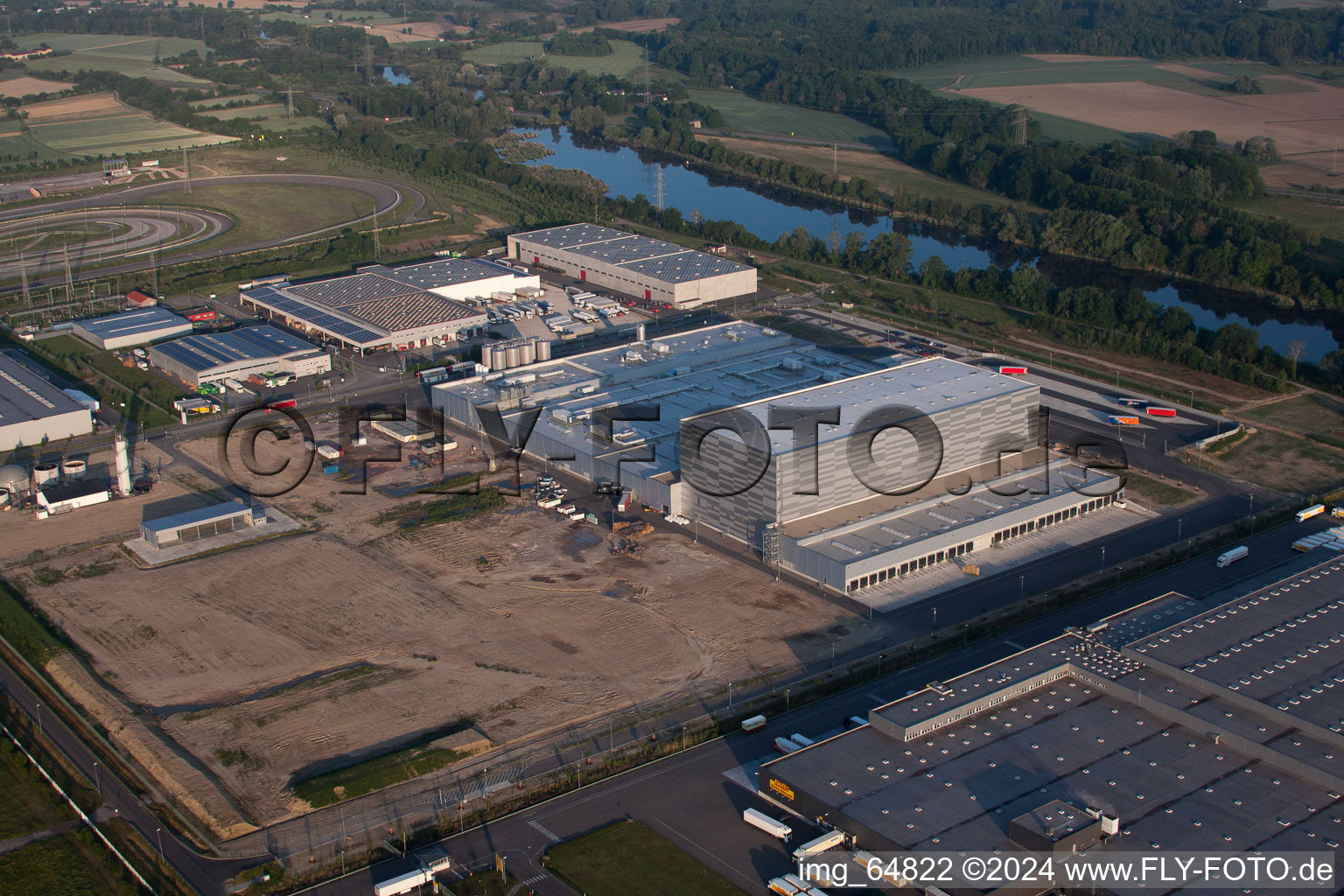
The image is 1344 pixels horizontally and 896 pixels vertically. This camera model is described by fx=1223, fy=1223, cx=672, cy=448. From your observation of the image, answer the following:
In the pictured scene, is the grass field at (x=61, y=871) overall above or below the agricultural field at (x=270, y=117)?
below

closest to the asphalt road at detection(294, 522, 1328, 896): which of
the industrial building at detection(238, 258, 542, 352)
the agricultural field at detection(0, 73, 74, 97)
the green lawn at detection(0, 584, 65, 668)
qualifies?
the green lawn at detection(0, 584, 65, 668)

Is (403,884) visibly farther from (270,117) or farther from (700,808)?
(270,117)

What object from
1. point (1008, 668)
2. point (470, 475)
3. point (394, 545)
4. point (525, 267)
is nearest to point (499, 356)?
point (470, 475)

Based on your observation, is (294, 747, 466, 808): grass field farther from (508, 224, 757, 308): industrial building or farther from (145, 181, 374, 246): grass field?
(145, 181, 374, 246): grass field

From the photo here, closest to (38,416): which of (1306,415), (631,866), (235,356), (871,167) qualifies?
(235,356)

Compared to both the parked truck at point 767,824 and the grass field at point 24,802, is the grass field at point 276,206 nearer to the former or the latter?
the grass field at point 24,802

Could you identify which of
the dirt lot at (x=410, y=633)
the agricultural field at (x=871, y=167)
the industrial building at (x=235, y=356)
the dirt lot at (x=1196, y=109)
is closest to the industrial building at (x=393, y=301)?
the industrial building at (x=235, y=356)
